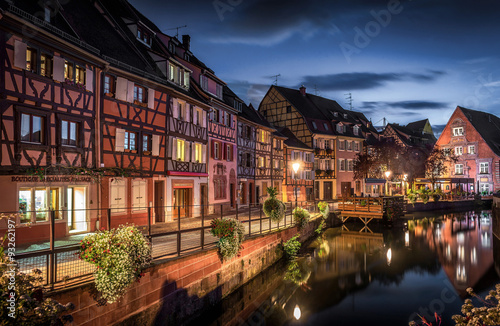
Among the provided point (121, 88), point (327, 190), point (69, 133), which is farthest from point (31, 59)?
point (327, 190)

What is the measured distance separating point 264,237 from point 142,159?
8.10 meters

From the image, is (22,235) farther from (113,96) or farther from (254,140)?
(254,140)

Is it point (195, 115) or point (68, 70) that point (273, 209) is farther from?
point (68, 70)

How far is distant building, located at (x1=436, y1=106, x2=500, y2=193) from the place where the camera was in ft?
210

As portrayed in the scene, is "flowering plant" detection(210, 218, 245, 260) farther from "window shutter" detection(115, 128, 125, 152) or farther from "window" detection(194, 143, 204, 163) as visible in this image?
"window" detection(194, 143, 204, 163)

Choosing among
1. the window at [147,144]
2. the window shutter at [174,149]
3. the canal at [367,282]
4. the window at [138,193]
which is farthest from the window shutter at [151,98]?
the canal at [367,282]

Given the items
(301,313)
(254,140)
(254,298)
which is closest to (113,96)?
(254,298)

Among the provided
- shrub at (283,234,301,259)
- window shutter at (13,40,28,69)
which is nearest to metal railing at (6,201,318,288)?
shrub at (283,234,301,259)

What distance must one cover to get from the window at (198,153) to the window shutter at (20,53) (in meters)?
14.0

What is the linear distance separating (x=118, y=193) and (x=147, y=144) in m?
3.67

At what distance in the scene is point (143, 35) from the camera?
80.7 ft

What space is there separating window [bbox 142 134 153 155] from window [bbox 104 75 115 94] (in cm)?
327

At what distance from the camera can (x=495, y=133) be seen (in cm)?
6931

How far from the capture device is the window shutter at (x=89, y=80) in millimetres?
17219
